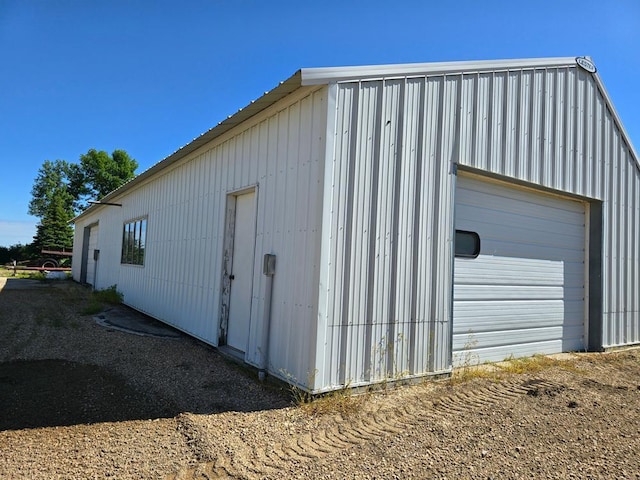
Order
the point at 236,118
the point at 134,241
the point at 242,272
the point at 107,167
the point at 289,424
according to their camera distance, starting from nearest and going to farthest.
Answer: the point at 289,424
the point at 236,118
the point at 242,272
the point at 134,241
the point at 107,167

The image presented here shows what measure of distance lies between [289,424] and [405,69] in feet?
13.0

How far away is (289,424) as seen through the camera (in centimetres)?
360

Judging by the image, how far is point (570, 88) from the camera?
7.00m

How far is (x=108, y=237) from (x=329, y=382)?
1312 cm

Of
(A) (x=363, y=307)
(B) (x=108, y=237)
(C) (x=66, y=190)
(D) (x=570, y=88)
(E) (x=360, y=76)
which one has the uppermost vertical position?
(C) (x=66, y=190)

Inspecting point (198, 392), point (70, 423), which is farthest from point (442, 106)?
point (70, 423)

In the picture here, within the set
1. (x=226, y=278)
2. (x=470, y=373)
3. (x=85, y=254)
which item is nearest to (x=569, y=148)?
(x=470, y=373)

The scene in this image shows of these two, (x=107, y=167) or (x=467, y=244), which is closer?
(x=467, y=244)

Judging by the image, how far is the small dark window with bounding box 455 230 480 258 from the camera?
5.69 metres

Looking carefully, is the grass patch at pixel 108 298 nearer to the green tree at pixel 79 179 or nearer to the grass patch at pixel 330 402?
the grass patch at pixel 330 402

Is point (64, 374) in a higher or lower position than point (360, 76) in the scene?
lower

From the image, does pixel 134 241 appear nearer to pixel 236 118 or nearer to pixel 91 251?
pixel 236 118

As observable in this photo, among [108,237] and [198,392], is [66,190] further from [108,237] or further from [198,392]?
[198,392]

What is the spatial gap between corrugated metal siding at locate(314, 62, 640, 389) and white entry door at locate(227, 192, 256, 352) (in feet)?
5.51
